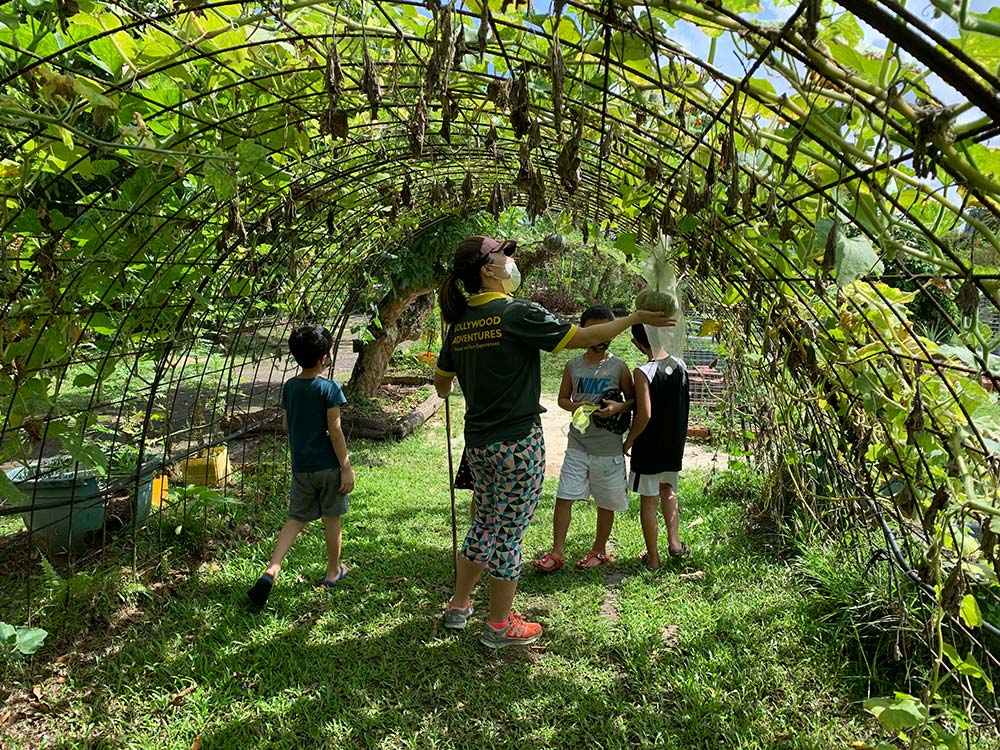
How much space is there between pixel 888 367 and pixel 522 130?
142cm

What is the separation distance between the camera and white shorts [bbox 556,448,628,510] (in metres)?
3.57

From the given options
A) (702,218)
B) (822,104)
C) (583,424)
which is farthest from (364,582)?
(822,104)

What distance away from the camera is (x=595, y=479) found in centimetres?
361

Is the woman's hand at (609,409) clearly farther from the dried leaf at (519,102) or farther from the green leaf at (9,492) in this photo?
the green leaf at (9,492)

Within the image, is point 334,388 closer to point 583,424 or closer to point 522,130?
point 583,424

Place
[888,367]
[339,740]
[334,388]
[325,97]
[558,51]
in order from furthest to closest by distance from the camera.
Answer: [334,388] < [339,740] < [325,97] < [888,367] < [558,51]

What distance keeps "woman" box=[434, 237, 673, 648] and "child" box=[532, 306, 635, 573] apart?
867 millimetres

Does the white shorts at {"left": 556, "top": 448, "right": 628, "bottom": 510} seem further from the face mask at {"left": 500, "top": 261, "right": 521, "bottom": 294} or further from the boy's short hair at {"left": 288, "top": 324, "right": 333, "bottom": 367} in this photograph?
the boy's short hair at {"left": 288, "top": 324, "right": 333, "bottom": 367}

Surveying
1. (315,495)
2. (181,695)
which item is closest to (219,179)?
(315,495)

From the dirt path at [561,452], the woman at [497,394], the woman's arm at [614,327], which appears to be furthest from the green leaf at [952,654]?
the dirt path at [561,452]

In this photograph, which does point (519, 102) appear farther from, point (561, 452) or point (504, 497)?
point (561, 452)

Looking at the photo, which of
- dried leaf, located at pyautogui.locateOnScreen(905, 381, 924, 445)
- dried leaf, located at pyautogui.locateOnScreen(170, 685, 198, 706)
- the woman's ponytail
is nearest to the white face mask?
the woman's ponytail

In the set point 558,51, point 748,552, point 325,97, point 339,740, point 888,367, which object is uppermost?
point 325,97

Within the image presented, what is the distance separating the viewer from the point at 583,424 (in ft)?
11.2
